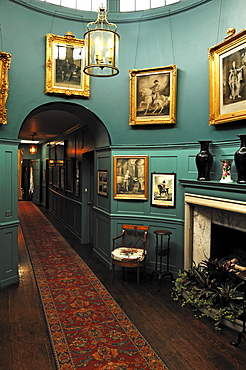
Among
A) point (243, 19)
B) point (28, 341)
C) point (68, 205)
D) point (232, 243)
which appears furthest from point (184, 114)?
point (68, 205)

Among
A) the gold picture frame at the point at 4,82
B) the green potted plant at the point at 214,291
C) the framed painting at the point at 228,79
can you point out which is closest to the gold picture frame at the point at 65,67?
the gold picture frame at the point at 4,82

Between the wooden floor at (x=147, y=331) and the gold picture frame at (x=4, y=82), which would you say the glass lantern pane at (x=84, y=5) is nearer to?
the gold picture frame at (x=4, y=82)

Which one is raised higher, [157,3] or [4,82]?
[157,3]

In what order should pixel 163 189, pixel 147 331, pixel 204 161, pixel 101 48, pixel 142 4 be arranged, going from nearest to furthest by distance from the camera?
pixel 101 48, pixel 147 331, pixel 204 161, pixel 163 189, pixel 142 4

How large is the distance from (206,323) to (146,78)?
425 cm

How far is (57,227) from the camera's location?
416 inches

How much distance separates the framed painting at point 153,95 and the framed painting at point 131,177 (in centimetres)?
74

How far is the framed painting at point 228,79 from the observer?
14.3 feet

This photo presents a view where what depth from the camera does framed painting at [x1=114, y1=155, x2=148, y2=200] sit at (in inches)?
238

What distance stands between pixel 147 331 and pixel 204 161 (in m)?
2.61

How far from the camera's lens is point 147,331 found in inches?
154

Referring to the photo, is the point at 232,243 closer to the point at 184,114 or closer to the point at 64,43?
the point at 184,114

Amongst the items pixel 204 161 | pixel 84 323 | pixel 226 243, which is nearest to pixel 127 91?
pixel 204 161

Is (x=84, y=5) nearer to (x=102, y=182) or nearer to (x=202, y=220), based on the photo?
(x=102, y=182)
